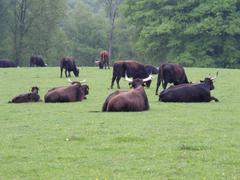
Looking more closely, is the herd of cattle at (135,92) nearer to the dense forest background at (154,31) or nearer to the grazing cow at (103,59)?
the grazing cow at (103,59)

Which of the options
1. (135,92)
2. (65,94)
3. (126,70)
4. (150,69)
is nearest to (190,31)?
(150,69)

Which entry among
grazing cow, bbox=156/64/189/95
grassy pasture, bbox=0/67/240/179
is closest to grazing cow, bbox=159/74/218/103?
grassy pasture, bbox=0/67/240/179

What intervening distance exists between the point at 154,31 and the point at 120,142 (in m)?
50.1

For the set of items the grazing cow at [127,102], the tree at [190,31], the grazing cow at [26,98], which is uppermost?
the tree at [190,31]

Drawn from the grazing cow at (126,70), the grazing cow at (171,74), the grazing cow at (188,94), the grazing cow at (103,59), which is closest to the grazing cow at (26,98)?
the grazing cow at (188,94)

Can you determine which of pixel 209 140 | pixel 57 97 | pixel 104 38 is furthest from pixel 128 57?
pixel 209 140

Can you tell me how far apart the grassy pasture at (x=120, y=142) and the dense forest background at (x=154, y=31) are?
39.5 meters

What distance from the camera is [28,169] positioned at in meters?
9.96

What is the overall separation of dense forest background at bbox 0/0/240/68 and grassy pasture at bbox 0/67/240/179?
130 feet

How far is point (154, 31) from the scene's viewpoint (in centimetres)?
6200

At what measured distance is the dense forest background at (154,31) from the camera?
6000cm

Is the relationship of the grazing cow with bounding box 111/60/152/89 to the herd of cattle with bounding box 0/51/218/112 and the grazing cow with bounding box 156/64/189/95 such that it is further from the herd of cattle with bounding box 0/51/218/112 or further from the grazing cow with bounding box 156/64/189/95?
the grazing cow with bounding box 156/64/189/95

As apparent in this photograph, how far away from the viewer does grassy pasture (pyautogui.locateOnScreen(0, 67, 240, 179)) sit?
980 centimetres

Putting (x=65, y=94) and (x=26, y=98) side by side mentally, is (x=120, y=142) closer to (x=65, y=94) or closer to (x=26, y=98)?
(x=65, y=94)
